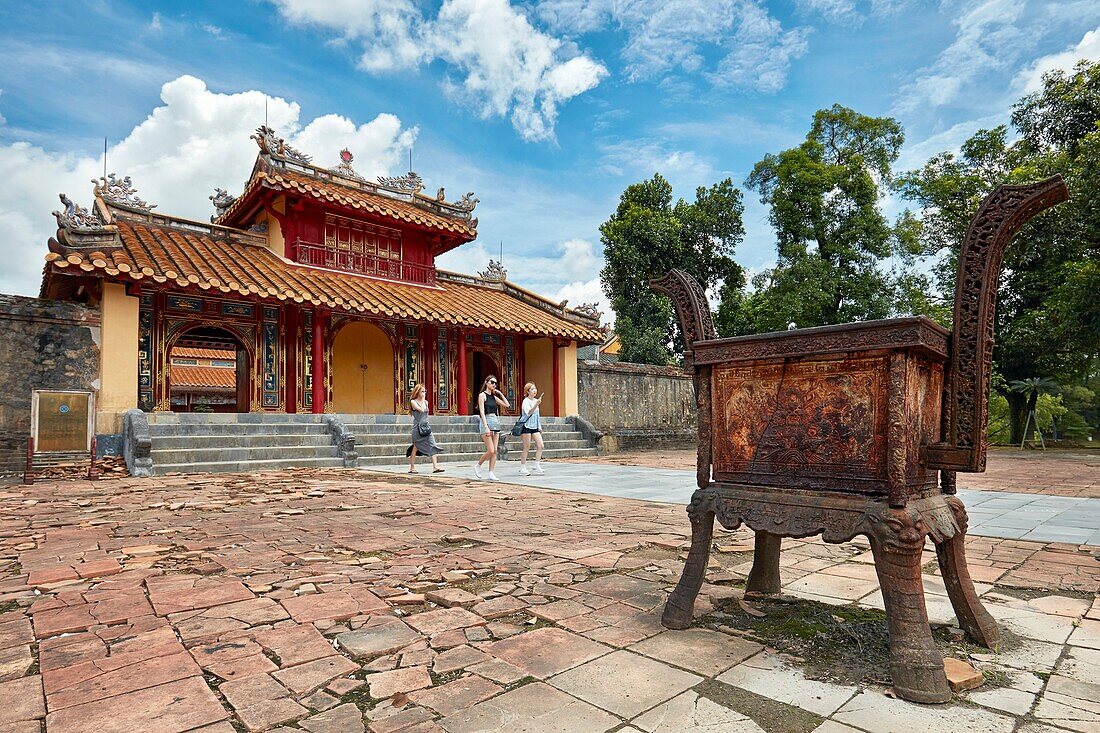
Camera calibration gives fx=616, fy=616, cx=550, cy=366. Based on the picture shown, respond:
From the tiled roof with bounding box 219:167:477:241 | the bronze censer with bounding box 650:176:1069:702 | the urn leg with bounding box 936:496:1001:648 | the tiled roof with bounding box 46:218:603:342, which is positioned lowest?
the urn leg with bounding box 936:496:1001:648

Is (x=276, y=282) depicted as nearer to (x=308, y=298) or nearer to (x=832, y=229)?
(x=308, y=298)

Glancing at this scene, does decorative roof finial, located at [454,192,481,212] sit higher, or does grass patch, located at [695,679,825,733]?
decorative roof finial, located at [454,192,481,212]

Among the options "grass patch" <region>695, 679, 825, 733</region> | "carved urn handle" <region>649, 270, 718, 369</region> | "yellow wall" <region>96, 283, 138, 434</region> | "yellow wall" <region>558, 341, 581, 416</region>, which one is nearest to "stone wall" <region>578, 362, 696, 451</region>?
"yellow wall" <region>558, 341, 581, 416</region>

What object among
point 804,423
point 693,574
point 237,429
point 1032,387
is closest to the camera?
point 804,423

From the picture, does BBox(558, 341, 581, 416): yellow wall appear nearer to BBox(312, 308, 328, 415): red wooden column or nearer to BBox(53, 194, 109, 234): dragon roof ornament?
BBox(312, 308, 328, 415): red wooden column

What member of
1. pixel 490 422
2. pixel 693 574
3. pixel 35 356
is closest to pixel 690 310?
pixel 693 574

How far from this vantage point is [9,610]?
2.84 metres

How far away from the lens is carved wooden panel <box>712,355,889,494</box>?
221cm

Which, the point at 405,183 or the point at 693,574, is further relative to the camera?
the point at 405,183

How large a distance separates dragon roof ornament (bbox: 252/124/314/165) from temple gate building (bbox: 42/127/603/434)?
42mm

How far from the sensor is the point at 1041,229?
16.3 meters

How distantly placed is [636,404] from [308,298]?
10136 millimetres

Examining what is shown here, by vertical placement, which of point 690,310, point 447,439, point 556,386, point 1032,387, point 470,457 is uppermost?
point 690,310

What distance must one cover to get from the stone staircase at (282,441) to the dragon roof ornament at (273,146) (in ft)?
22.0
